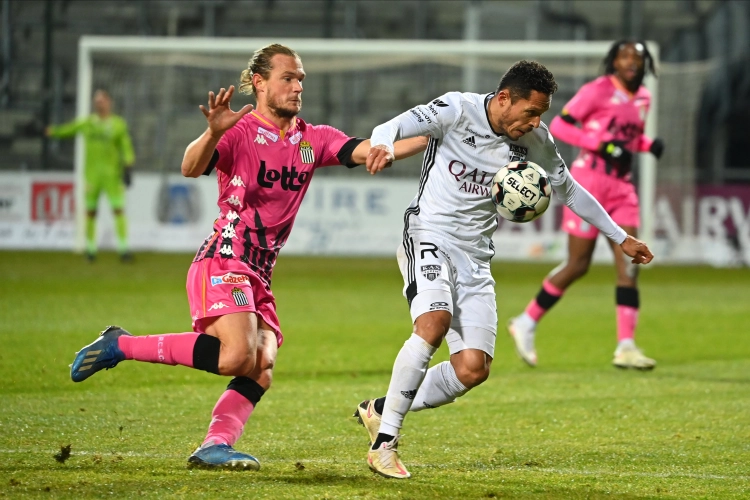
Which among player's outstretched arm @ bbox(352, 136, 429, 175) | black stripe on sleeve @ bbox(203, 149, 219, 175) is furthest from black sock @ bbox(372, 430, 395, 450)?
black stripe on sleeve @ bbox(203, 149, 219, 175)

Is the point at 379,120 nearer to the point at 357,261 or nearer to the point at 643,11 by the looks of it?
the point at 357,261

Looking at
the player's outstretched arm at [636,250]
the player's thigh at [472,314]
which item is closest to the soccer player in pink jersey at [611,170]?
the player's outstretched arm at [636,250]

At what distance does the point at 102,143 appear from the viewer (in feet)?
60.8

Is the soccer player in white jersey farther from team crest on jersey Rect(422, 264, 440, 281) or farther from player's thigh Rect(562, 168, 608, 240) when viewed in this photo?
player's thigh Rect(562, 168, 608, 240)

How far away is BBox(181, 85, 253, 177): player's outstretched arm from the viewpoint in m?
4.75

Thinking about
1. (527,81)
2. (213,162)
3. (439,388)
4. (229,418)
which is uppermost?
(527,81)

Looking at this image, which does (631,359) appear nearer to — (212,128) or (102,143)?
(212,128)

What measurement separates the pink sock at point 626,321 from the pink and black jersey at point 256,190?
4.19 meters

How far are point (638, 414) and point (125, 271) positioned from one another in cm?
1108

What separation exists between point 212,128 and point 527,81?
1.43 meters

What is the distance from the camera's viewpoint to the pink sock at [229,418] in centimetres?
497

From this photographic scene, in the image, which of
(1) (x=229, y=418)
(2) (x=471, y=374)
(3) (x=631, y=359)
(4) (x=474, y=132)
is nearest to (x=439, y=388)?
(2) (x=471, y=374)

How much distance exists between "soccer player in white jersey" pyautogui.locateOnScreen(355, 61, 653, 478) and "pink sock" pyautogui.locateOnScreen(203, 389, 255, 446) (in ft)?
1.94

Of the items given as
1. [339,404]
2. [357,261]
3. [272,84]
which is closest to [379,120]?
[357,261]
